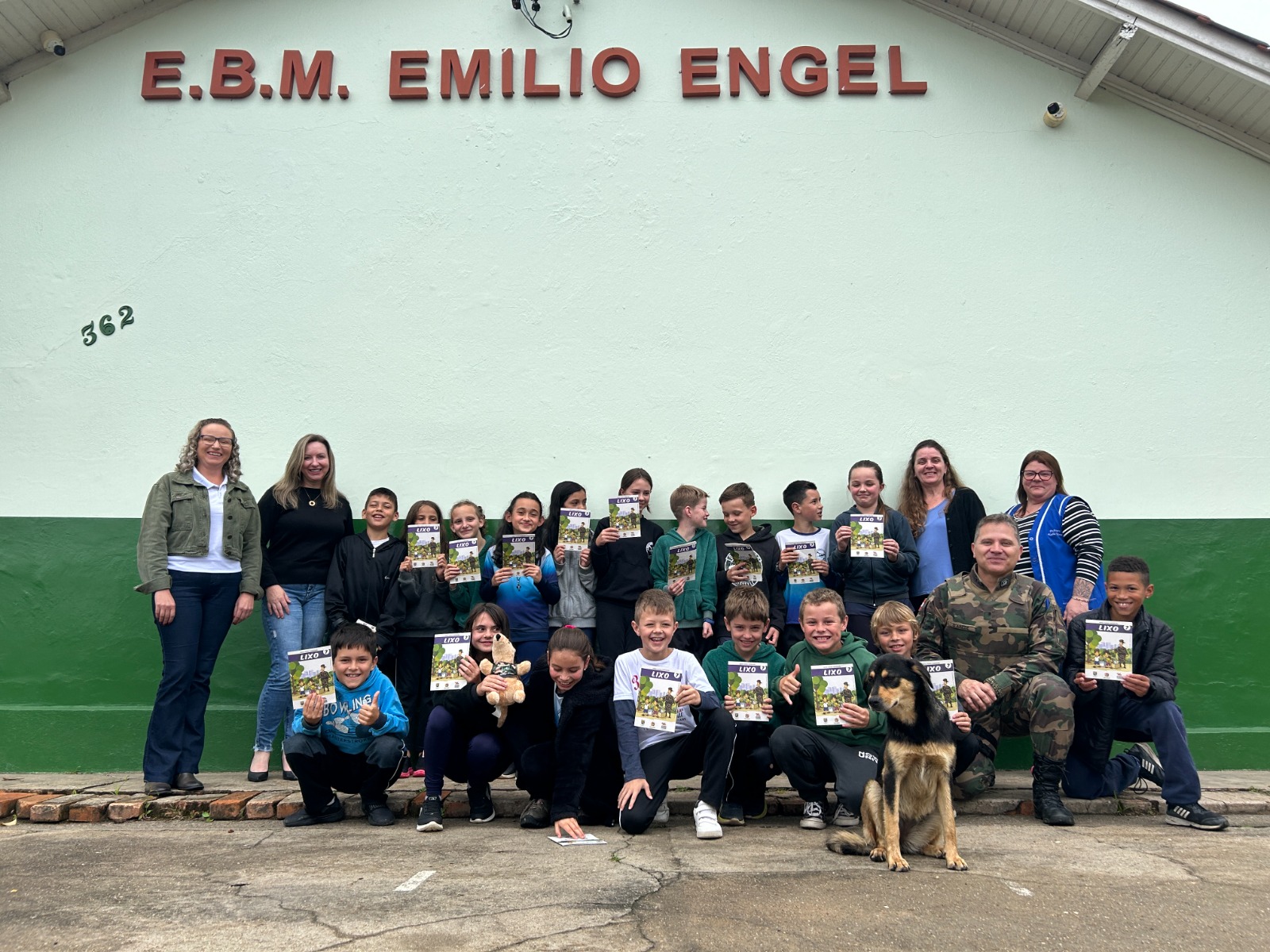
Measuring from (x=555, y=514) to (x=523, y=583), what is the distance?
1.64 ft

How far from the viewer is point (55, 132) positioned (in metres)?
7.70

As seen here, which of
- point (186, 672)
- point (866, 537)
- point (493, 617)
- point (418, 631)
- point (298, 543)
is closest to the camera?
point (493, 617)

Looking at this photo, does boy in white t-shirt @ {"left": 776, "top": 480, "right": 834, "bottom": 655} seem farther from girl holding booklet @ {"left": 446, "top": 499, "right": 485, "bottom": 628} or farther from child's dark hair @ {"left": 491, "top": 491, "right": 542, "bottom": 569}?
girl holding booklet @ {"left": 446, "top": 499, "right": 485, "bottom": 628}

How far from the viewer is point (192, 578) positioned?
6254mm

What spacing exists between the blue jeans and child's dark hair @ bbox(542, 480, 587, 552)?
1447 millimetres

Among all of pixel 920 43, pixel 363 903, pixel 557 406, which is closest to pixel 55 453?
pixel 557 406

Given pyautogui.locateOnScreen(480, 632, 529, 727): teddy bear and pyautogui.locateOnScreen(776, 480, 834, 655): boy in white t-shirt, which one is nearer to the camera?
pyautogui.locateOnScreen(480, 632, 529, 727): teddy bear

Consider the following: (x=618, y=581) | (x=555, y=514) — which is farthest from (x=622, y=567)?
(x=555, y=514)

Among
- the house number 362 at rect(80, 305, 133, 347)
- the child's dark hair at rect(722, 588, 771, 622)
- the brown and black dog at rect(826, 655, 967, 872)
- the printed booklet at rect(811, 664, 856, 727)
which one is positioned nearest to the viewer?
the brown and black dog at rect(826, 655, 967, 872)

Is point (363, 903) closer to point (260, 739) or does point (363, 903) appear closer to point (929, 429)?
point (260, 739)

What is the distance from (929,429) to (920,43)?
2.88 m

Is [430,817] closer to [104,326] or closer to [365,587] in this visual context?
[365,587]

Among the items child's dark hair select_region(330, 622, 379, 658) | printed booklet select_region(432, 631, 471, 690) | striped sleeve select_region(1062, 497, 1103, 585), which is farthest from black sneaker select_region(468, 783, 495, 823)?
striped sleeve select_region(1062, 497, 1103, 585)

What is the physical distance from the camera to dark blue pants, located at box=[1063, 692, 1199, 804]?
5.46m
